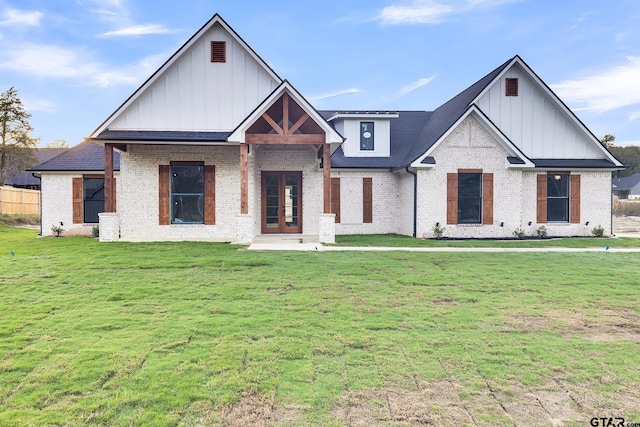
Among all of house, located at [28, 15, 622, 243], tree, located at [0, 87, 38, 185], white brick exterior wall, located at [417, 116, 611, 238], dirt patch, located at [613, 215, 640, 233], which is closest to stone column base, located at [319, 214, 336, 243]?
house, located at [28, 15, 622, 243]

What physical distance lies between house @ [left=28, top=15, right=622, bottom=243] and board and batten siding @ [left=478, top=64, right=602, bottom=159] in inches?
1.9

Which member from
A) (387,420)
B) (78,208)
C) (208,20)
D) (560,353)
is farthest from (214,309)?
(78,208)

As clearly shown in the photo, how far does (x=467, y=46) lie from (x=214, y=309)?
90.2 ft

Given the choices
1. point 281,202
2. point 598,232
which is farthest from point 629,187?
point 281,202

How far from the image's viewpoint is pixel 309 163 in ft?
57.0

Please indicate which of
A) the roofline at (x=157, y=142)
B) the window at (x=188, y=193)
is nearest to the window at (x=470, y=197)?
the roofline at (x=157, y=142)

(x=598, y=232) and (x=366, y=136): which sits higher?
(x=366, y=136)

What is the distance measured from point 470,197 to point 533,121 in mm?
4629

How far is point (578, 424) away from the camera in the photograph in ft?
10.3

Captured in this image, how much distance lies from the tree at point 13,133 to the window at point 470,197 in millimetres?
37314

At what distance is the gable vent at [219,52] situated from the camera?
15594 mm

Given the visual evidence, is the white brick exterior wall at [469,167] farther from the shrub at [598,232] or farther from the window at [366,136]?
the shrub at [598,232]

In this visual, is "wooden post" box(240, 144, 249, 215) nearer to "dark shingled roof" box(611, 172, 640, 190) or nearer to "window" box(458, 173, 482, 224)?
"window" box(458, 173, 482, 224)

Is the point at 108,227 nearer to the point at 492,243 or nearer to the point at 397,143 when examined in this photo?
the point at 397,143
